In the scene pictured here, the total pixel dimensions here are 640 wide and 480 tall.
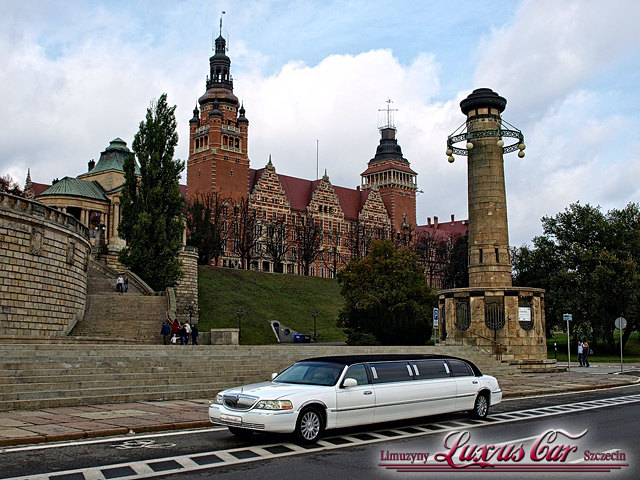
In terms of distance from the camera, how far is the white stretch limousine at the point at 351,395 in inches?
443

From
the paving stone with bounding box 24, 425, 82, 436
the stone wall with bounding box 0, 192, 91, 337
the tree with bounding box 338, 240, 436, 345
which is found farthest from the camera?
the tree with bounding box 338, 240, 436, 345

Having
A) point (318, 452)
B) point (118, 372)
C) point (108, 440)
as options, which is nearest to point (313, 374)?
point (318, 452)

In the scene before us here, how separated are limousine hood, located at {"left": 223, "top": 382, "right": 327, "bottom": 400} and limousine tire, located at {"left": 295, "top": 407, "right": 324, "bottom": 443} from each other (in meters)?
0.39

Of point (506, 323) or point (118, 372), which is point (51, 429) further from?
point (506, 323)

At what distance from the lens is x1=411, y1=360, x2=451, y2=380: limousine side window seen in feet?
45.3

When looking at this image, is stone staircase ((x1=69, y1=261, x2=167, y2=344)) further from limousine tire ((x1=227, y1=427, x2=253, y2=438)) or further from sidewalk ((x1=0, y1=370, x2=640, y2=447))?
limousine tire ((x1=227, y1=427, x2=253, y2=438))

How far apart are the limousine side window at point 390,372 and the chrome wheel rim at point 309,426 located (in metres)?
1.73

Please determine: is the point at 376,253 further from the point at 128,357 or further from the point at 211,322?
the point at 128,357

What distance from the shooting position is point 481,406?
14914mm

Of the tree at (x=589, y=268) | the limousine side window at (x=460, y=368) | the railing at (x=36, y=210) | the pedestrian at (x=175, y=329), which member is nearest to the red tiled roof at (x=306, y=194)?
the tree at (x=589, y=268)

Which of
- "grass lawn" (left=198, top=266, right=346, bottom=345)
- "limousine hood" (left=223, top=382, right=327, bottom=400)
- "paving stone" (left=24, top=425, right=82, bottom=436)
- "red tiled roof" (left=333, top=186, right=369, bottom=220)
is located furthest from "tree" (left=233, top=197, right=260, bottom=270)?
"limousine hood" (left=223, top=382, right=327, bottom=400)

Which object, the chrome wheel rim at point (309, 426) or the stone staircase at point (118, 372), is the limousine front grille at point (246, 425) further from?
the stone staircase at point (118, 372)

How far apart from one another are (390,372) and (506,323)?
19.7m

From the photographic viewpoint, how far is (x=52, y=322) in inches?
1233
